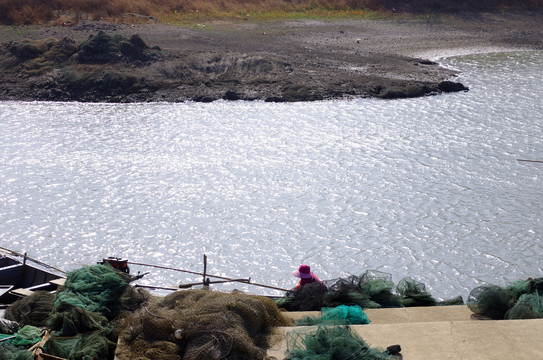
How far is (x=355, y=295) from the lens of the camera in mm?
8703

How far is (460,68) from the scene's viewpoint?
2872 cm

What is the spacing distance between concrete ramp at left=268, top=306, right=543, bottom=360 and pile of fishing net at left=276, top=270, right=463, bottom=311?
124cm

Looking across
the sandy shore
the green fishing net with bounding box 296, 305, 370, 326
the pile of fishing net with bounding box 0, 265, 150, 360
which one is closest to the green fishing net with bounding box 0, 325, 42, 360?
the pile of fishing net with bounding box 0, 265, 150, 360

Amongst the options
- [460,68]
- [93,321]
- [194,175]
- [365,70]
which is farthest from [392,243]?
[460,68]

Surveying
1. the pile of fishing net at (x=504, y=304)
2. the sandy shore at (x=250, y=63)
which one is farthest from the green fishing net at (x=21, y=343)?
the sandy shore at (x=250, y=63)

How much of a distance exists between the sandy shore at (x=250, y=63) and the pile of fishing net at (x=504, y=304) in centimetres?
1632

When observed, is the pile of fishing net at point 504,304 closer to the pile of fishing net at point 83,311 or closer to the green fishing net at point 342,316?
the green fishing net at point 342,316

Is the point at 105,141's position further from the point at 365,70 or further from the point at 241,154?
the point at 365,70

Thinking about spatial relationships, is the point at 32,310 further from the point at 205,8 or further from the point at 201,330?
the point at 205,8

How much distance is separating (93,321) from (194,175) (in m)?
9.99

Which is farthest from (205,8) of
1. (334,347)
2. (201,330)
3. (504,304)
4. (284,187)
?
(334,347)

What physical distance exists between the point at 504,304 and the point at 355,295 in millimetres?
1840

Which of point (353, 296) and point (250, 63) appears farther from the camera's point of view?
point (250, 63)

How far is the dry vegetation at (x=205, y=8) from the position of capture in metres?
33.9
